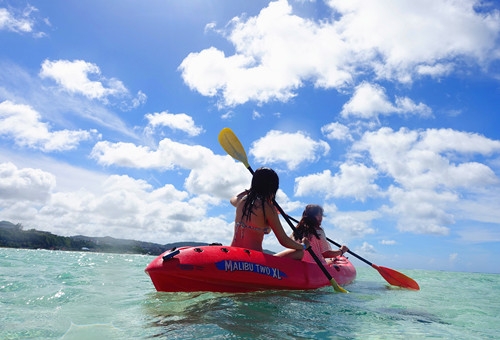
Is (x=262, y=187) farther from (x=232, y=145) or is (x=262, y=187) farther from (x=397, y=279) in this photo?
(x=397, y=279)

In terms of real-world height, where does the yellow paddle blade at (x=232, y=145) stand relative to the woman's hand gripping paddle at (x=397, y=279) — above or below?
above

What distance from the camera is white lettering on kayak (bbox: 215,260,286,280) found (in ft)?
14.1

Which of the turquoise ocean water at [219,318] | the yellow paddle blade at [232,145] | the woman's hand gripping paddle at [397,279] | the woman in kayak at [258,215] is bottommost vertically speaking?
the turquoise ocean water at [219,318]

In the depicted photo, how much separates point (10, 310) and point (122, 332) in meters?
1.60

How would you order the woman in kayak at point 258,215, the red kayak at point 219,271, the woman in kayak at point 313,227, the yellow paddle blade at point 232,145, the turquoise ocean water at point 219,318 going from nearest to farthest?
the turquoise ocean water at point 219,318
the red kayak at point 219,271
the woman in kayak at point 258,215
the woman in kayak at point 313,227
the yellow paddle blade at point 232,145

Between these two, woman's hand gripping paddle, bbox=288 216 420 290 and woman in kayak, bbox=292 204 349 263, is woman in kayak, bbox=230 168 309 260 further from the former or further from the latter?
woman's hand gripping paddle, bbox=288 216 420 290

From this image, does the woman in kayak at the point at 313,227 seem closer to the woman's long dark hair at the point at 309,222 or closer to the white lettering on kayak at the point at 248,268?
the woman's long dark hair at the point at 309,222

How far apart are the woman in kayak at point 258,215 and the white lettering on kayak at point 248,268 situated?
1.39 ft

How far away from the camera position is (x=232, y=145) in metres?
7.22

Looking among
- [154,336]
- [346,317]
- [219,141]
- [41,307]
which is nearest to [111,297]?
[41,307]

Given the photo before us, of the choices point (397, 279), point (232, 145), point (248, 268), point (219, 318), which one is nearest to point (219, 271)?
point (248, 268)

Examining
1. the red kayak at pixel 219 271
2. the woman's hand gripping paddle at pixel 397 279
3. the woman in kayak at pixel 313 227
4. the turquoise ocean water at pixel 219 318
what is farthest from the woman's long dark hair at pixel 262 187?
the woman's hand gripping paddle at pixel 397 279

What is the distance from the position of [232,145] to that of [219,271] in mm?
3432

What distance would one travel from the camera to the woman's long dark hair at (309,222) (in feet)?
22.3
